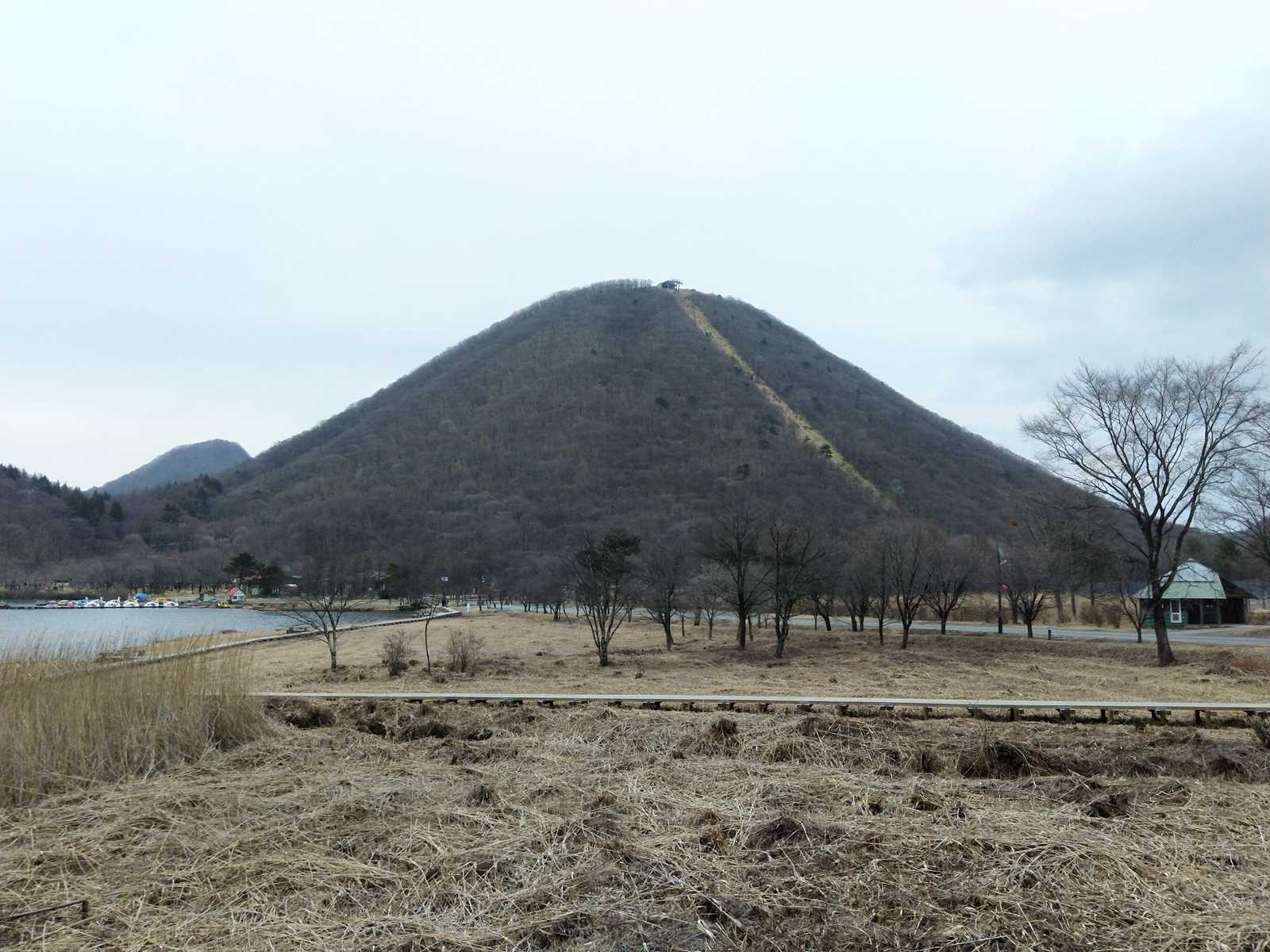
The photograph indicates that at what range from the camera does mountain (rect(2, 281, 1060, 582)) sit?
81.8 metres

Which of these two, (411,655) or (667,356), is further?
(667,356)

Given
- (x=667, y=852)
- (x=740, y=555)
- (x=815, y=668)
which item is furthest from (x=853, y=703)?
(x=740, y=555)

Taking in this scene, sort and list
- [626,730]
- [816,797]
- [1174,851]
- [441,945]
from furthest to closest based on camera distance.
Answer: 1. [626,730]
2. [816,797]
3. [1174,851]
4. [441,945]

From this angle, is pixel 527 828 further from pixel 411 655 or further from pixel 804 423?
pixel 804 423

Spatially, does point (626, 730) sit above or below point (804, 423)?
below

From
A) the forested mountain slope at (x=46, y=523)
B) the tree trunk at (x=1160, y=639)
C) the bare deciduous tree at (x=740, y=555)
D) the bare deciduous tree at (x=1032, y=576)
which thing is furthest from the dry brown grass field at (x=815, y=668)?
the forested mountain slope at (x=46, y=523)

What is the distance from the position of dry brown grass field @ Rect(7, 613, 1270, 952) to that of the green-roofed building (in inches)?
1543

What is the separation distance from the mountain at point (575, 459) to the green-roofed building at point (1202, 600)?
20414 millimetres

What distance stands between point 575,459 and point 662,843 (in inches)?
3781

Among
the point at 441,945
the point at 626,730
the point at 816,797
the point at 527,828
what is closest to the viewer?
the point at 441,945

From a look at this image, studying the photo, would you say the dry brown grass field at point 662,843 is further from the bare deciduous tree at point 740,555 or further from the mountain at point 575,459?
the mountain at point 575,459

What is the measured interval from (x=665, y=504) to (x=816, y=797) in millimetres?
76706

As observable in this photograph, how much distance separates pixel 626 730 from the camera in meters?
9.16

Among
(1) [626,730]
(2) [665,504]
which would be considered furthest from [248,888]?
(2) [665,504]
